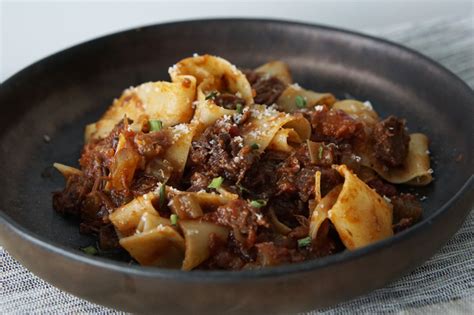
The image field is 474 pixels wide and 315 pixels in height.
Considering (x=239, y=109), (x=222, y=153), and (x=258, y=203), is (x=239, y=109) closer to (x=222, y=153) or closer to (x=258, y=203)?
(x=222, y=153)

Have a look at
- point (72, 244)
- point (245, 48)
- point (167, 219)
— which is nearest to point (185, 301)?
point (167, 219)

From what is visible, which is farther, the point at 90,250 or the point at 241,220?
the point at 90,250

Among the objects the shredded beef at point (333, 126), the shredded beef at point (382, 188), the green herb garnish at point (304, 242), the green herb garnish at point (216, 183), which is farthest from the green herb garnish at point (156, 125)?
the shredded beef at point (382, 188)

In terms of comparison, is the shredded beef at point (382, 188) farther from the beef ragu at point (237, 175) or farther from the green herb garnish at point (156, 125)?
the green herb garnish at point (156, 125)

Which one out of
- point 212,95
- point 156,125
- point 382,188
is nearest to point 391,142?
point 382,188

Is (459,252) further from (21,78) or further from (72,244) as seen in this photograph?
(21,78)

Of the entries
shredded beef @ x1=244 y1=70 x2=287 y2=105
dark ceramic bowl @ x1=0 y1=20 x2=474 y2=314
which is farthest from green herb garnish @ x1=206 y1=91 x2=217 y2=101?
dark ceramic bowl @ x1=0 y1=20 x2=474 y2=314
